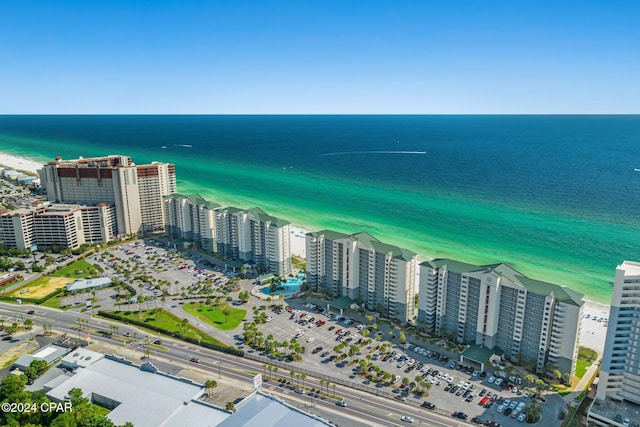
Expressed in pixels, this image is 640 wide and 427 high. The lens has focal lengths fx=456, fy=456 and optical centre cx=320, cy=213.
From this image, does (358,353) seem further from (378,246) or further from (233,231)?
(233,231)

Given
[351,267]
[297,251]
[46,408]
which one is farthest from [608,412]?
[297,251]

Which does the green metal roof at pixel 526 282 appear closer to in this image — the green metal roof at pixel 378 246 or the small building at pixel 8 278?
the green metal roof at pixel 378 246

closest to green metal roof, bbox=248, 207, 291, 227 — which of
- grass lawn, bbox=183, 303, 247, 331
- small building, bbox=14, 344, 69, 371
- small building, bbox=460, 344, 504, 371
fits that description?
grass lawn, bbox=183, 303, 247, 331

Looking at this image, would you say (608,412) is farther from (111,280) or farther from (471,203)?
(471,203)

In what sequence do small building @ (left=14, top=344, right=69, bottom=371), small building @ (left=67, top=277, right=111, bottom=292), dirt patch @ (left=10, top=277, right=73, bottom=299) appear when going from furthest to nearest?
small building @ (left=67, top=277, right=111, bottom=292)
dirt patch @ (left=10, top=277, right=73, bottom=299)
small building @ (left=14, top=344, right=69, bottom=371)

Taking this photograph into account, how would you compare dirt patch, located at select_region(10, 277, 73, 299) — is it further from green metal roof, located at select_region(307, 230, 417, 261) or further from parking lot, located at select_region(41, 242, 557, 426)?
green metal roof, located at select_region(307, 230, 417, 261)

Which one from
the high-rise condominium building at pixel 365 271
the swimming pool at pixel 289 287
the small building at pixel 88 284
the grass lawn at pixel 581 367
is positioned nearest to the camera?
the grass lawn at pixel 581 367

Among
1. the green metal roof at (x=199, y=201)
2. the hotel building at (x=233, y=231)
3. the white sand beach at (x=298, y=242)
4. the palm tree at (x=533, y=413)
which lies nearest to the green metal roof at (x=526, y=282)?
the palm tree at (x=533, y=413)
